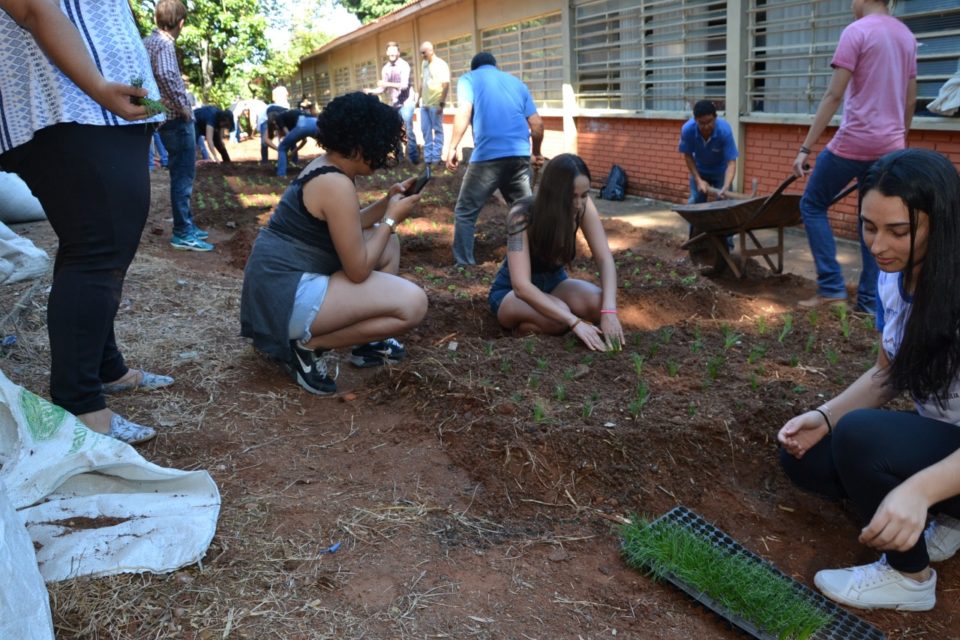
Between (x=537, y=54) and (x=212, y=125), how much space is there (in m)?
6.26

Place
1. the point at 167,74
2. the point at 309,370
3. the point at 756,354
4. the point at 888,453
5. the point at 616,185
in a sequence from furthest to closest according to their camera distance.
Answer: the point at 616,185
the point at 167,74
the point at 756,354
the point at 309,370
the point at 888,453

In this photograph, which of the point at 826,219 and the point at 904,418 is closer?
the point at 904,418

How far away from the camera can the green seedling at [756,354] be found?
149 inches

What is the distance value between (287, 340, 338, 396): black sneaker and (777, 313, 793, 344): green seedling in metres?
2.34

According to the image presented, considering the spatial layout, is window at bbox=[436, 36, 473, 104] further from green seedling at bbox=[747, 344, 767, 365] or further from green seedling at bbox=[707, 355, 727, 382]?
green seedling at bbox=[707, 355, 727, 382]

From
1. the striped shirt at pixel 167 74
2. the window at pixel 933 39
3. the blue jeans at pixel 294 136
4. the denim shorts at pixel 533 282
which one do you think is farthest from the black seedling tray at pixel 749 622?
the blue jeans at pixel 294 136

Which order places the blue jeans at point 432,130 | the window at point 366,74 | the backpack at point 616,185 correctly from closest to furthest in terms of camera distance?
1. the backpack at point 616,185
2. the blue jeans at point 432,130
3. the window at point 366,74

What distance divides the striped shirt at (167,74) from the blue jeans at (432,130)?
7.46 m

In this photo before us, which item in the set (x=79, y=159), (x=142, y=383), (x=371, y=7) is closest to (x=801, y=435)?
(x=79, y=159)

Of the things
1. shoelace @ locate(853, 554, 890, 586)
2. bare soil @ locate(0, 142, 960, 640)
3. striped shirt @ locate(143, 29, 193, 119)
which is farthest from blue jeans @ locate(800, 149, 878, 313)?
striped shirt @ locate(143, 29, 193, 119)

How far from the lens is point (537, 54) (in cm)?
1407

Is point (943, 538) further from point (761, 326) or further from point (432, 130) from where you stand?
point (432, 130)

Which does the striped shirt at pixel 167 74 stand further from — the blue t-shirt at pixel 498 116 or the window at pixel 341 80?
the window at pixel 341 80

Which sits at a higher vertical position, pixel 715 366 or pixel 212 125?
pixel 212 125
